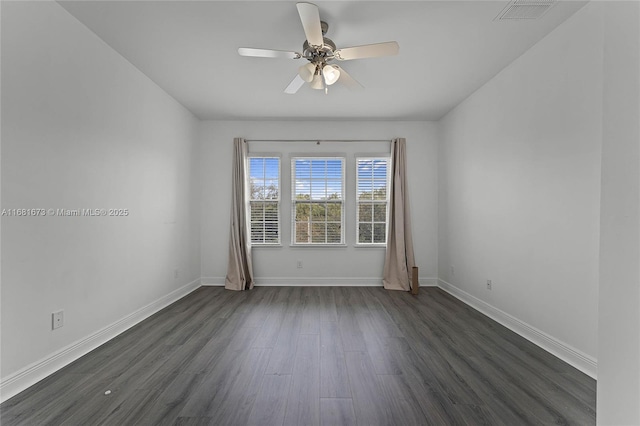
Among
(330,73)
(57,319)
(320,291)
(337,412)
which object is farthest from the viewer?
(320,291)

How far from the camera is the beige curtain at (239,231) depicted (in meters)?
4.25

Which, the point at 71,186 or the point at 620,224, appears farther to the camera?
the point at 71,186

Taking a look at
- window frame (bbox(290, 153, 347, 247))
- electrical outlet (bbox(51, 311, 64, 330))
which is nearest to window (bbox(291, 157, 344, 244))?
window frame (bbox(290, 153, 347, 247))

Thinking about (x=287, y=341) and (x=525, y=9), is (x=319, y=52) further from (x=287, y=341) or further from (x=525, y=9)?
(x=287, y=341)

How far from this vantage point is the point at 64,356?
2.03 metres

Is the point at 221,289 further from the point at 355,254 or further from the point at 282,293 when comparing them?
the point at 355,254

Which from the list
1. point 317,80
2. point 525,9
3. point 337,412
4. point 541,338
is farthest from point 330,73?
point 541,338

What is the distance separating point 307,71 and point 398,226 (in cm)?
281

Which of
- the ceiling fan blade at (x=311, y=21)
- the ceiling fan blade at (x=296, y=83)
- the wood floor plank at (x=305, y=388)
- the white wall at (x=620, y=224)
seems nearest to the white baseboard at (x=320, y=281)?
the wood floor plank at (x=305, y=388)

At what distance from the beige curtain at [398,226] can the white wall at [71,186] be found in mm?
3244

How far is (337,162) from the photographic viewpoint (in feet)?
14.8

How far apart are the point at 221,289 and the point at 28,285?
2.53 meters

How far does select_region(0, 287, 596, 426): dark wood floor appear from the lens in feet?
5.08

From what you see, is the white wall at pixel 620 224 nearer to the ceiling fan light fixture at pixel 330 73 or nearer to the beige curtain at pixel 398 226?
the ceiling fan light fixture at pixel 330 73
